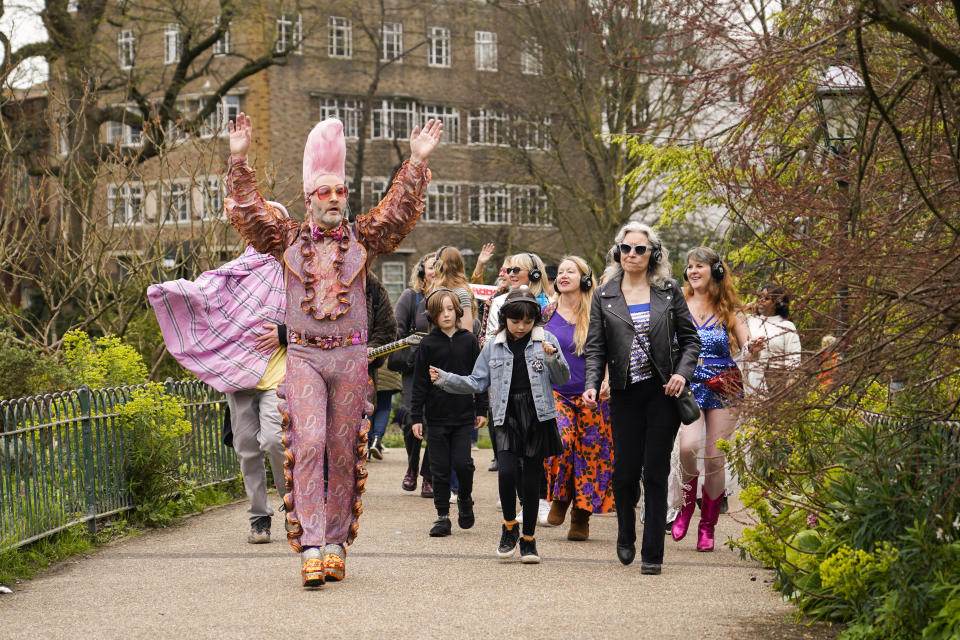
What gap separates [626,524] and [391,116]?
146 feet

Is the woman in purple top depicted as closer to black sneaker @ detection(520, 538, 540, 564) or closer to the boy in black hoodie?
the boy in black hoodie

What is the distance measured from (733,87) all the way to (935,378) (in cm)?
142

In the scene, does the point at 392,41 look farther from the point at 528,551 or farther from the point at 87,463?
the point at 528,551

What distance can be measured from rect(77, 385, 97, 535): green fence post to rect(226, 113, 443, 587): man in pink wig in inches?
85.4

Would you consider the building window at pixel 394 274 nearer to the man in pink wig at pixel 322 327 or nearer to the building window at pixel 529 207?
the building window at pixel 529 207

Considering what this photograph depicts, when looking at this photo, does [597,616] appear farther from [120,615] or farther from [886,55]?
[886,55]

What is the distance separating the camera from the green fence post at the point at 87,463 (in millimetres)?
8945

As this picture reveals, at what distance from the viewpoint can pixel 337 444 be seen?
293 inches

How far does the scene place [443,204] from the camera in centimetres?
5272

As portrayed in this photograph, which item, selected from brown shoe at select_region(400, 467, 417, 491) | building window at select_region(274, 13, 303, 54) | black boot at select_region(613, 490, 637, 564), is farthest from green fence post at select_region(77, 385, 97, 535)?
building window at select_region(274, 13, 303, 54)

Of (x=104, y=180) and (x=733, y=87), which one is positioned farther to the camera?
(x=104, y=180)

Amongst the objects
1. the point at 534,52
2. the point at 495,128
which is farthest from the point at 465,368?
the point at 495,128

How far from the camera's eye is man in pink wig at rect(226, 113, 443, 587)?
7258mm

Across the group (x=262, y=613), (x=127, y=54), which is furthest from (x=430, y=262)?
(x=127, y=54)
